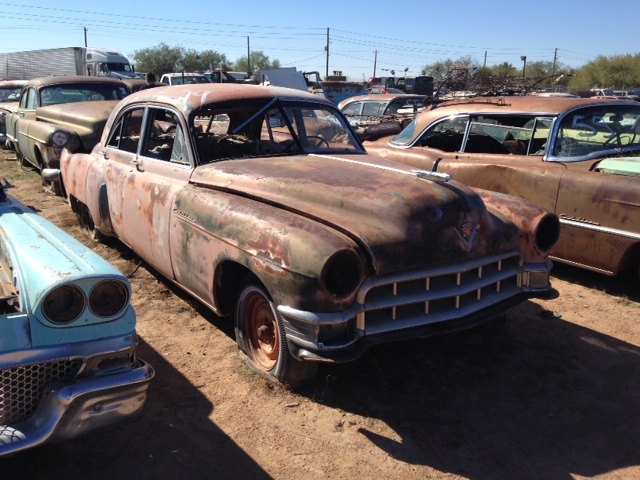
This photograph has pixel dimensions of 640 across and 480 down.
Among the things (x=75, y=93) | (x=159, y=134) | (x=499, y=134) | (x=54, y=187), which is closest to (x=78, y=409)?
(x=159, y=134)

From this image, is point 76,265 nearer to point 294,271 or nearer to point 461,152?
point 294,271

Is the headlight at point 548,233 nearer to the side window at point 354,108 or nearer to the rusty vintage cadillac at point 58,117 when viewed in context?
the rusty vintage cadillac at point 58,117

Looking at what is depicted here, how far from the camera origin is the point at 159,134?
4746 millimetres

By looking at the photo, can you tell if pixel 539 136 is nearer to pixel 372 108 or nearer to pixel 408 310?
pixel 408 310

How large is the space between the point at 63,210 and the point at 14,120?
4.21m

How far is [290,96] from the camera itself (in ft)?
15.0

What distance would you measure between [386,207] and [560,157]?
113 inches

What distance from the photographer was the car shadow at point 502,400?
112 inches

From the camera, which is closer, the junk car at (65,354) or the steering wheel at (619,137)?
the junk car at (65,354)

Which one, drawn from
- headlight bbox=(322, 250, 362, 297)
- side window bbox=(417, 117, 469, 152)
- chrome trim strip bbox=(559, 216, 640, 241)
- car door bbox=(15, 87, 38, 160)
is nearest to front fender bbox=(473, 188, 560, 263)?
chrome trim strip bbox=(559, 216, 640, 241)

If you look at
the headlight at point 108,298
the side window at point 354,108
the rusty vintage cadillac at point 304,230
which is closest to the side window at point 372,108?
the side window at point 354,108

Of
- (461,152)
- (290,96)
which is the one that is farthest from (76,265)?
(461,152)

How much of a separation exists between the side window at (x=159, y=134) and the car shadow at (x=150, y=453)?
2055 millimetres

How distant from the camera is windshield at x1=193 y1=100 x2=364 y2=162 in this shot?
432cm
